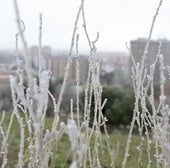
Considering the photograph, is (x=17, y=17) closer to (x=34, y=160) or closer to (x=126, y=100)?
(x=34, y=160)

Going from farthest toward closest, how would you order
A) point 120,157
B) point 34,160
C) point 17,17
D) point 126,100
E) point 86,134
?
point 126,100 < point 120,157 < point 86,134 < point 34,160 < point 17,17

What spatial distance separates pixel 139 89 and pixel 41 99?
1.10ft

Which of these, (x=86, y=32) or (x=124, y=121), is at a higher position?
(x=86, y=32)

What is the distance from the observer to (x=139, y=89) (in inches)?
41.4

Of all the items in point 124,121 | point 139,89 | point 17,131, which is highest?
point 139,89

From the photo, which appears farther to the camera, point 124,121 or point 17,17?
point 124,121

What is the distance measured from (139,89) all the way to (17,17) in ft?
1.63

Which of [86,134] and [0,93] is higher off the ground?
[86,134]

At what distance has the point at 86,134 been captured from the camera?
1.06 m

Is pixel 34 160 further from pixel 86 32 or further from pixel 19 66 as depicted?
pixel 86 32

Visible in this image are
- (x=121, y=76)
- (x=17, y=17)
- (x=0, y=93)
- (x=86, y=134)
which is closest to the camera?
(x=17, y=17)

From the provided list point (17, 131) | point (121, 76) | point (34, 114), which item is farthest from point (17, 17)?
point (121, 76)

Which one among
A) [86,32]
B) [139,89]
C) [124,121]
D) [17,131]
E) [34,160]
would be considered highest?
[86,32]

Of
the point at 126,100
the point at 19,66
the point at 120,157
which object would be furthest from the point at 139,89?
the point at 126,100
